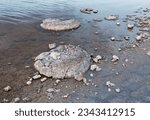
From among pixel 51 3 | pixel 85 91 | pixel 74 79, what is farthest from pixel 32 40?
pixel 51 3

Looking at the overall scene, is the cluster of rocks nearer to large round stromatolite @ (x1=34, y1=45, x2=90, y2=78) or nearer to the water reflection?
the water reflection

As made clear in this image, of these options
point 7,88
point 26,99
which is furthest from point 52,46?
point 26,99

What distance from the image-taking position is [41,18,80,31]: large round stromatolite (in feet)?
Result: 31.3

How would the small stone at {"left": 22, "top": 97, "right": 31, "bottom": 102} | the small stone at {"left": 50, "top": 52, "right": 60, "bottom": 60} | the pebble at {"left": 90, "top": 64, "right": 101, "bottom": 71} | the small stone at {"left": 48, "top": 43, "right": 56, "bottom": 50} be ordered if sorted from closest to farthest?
the small stone at {"left": 22, "top": 97, "right": 31, "bottom": 102} → the pebble at {"left": 90, "top": 64, "right": 101, "bottom": 71} → the small stone at {"left": 50, "top": 52, "right": 60, "bottom": 60} → the small stone at {"left": 48, "top": 43, "right": 56, "bottom": 50}

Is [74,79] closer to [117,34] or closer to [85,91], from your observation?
[85,91]

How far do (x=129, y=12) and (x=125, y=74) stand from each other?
20.3 ft

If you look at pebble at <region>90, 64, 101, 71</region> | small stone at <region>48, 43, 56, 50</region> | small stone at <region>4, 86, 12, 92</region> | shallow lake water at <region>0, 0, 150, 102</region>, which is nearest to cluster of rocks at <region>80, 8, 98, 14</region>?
shallow lake water at <region>0, 0, 150, 102</region>

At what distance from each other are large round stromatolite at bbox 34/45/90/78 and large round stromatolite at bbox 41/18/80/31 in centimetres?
235

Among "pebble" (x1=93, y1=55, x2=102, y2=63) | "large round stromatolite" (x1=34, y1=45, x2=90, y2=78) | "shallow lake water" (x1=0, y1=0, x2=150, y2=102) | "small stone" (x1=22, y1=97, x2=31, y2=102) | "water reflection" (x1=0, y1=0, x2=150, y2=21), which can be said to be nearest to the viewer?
"small stone" (x1=22, y1=97, x2=31, y2=102)

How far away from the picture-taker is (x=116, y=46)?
8320 millimetres

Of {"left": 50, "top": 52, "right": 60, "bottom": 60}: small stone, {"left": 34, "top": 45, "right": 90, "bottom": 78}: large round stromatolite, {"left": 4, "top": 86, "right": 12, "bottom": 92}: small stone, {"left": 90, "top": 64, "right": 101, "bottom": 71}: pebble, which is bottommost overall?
{"left": 4, "top": 86, "right": 12, "bottom": 92}: small stone

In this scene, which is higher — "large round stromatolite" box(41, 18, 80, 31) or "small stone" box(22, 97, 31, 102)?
"large round stromatolite" box(41, 18, 80, 31)

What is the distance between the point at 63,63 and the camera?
666 centimetres

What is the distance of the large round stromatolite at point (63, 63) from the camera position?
6.43m
